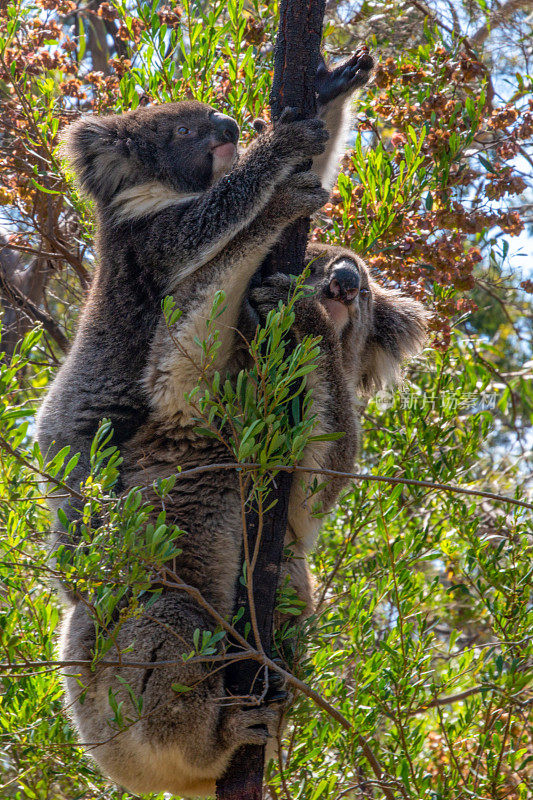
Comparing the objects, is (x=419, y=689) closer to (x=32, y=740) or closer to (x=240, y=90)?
(x=32, y=740)

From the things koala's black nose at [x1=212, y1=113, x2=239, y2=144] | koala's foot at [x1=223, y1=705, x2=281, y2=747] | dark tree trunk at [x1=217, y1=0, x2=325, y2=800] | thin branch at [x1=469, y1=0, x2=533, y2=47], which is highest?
thin branch at [x1=469, y1=0, x2=533, y2=47]

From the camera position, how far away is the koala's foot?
8.13 feet

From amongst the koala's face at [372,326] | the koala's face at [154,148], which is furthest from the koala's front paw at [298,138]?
the koala's face at [154,148]

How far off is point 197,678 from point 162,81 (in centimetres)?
278

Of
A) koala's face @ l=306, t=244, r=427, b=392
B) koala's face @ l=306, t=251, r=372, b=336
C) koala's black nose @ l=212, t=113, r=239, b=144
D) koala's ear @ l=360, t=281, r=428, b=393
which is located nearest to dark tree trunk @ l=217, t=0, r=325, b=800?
koala's face @ l=306, t=251, r=372, b=336

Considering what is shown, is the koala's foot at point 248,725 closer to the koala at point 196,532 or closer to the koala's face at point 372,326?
the koala at point 196,532

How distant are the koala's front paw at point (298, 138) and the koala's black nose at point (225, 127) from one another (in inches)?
33.4

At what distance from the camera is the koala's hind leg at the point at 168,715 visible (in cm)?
249

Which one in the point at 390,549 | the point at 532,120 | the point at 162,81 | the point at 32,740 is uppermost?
the point at 162,81

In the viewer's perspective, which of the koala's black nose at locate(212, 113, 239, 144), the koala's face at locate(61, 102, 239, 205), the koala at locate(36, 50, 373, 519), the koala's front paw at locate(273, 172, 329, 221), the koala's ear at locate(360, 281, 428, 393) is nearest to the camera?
the koala's front paw at locate(273, 172, 329, 221)

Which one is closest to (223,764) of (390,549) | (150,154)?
(390,549)

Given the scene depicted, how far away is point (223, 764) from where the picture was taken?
253 centimetres

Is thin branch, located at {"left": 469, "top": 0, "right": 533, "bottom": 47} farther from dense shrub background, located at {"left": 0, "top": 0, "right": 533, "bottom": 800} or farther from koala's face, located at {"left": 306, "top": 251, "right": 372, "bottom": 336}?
koala's face, located at {"left": 306, "top": 251, "right": 372, "bottom": 336}

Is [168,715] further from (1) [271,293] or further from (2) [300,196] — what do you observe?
(2) [300,196]
